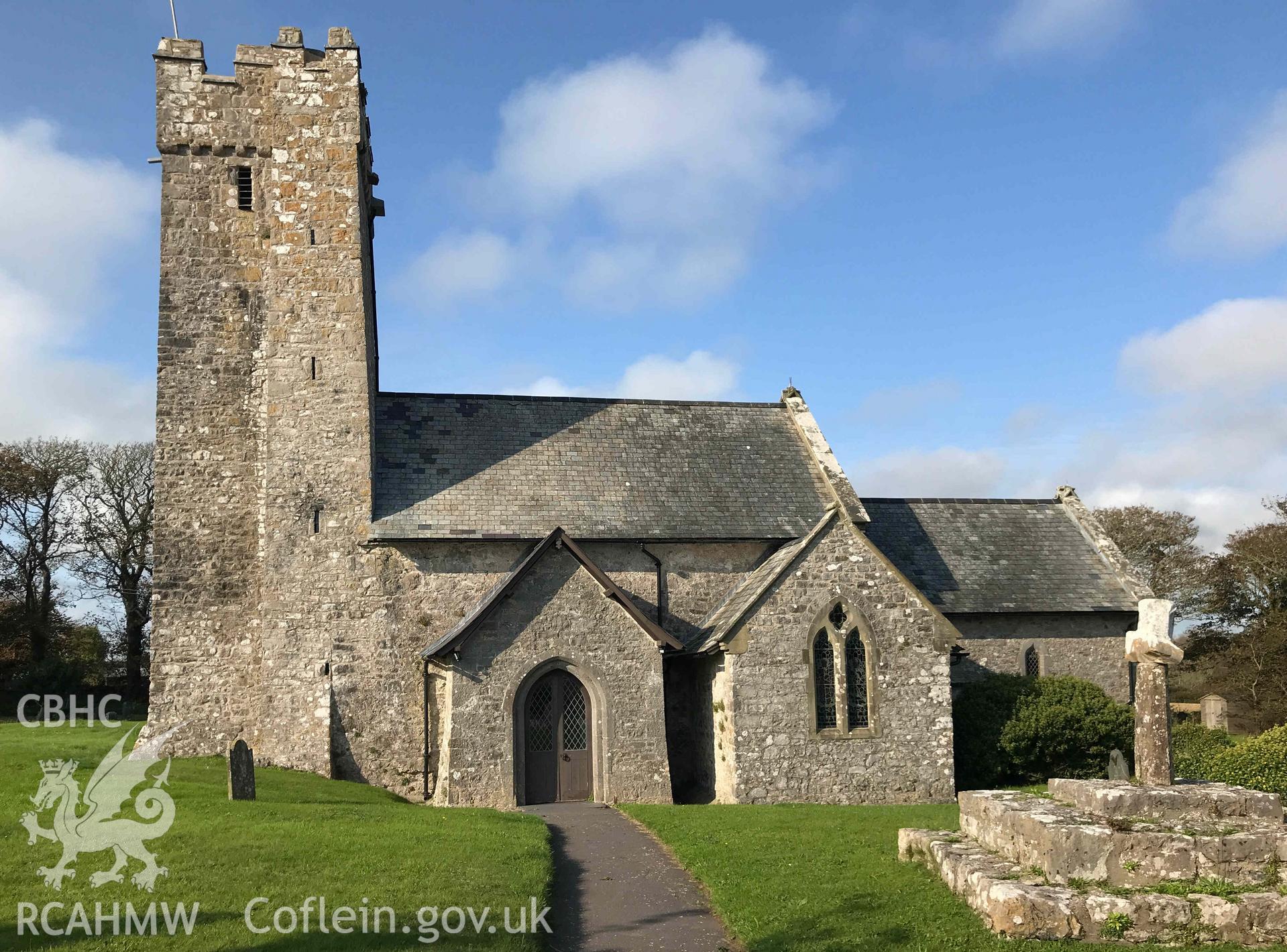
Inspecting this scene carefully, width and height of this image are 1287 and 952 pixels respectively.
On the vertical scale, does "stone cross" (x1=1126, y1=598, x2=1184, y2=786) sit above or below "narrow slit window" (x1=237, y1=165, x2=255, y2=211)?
below

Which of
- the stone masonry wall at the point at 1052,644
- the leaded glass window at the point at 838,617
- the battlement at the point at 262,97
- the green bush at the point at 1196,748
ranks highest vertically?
the battlement at the point at 262,97

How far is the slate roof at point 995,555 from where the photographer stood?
27047 mm

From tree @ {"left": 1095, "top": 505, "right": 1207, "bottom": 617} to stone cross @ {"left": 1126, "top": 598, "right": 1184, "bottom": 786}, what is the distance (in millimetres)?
44450

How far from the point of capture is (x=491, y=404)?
2712cm

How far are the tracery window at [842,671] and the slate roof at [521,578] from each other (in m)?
3.15

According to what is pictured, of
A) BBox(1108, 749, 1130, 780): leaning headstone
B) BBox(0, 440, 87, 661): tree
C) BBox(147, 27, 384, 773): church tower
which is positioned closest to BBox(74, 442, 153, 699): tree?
BBox(0, 440, 87, 661): tree

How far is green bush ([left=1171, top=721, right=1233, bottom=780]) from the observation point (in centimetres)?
2139

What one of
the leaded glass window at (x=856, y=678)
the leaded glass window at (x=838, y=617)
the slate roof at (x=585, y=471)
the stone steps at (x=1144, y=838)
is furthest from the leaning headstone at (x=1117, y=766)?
the stone steps at (x=1144, y=838)

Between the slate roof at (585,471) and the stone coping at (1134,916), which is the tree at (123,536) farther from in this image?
the stone coping at (1134,916)

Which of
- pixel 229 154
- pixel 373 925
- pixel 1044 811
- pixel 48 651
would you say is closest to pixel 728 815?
pixel 1044 811

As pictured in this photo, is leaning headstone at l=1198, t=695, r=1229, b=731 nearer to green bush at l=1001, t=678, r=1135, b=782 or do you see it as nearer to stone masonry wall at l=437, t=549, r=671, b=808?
green bush at l=1001, t=678, r=1135, b=782

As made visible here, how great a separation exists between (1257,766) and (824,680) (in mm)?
8502

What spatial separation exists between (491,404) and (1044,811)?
60.3ft

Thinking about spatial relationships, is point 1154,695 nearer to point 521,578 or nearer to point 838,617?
point 838,617
